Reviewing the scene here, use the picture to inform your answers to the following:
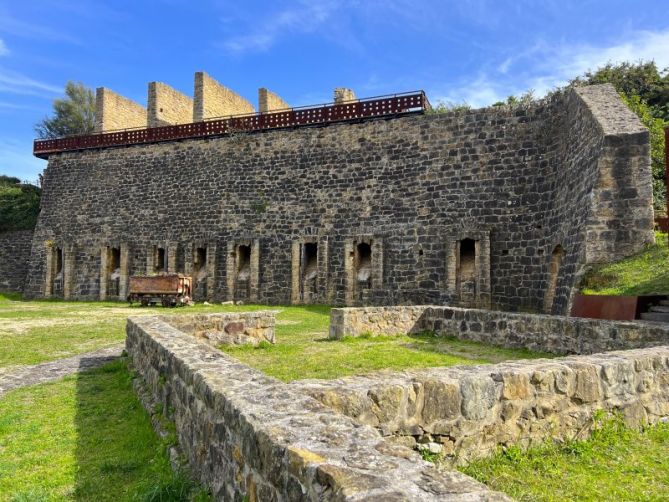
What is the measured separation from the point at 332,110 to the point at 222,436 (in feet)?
61.0

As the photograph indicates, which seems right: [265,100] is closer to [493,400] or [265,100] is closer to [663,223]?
[663,223]

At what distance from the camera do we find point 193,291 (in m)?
22.3

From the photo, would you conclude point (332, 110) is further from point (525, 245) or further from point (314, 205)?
point (525, 245)

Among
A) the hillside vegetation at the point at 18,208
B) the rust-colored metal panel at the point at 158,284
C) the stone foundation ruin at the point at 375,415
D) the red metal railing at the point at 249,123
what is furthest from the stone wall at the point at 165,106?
the stone foundation ruin at the point at 375,415

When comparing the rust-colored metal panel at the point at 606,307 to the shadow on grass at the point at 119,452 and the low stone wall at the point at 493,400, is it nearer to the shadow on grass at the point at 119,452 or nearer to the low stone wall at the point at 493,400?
A: the low stone wall at the point at 493,400

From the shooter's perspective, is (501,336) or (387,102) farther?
(387,102)

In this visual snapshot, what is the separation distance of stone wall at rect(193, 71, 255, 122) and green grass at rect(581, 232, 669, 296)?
2002 cm

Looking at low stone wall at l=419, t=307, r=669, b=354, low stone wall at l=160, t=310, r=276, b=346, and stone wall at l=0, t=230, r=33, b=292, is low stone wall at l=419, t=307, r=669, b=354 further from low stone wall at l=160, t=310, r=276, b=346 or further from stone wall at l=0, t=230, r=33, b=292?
stone wall at l=0, t=230, r=33, b=292

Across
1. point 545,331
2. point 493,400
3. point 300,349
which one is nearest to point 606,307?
point 545,331

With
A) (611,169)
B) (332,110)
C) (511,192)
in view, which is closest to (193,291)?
(332,110)

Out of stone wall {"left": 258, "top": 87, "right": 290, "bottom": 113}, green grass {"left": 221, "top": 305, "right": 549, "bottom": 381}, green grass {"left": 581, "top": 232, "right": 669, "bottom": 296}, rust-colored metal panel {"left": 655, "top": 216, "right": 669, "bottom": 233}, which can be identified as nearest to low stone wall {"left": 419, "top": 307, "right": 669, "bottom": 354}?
green grass {"left": 221, "top": 305, "right": 549, "bottom": 381}

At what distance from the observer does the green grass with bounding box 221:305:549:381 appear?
739cm

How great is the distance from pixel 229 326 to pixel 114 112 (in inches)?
903

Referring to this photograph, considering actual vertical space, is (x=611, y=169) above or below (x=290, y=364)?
above
